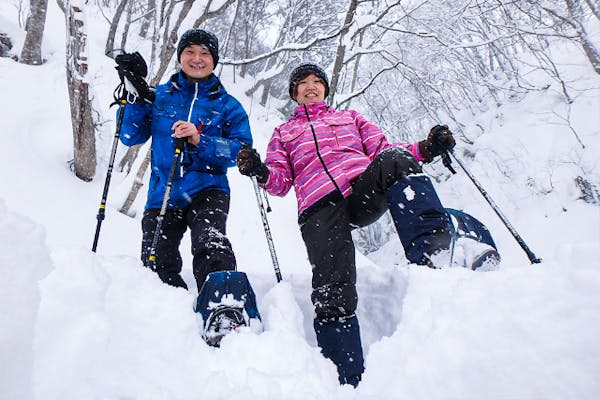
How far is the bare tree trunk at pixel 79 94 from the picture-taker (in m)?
3.72

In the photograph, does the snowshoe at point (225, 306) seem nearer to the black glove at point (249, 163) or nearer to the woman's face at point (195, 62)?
the black glove at point (249, 163)

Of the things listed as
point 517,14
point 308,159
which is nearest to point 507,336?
point 308,159

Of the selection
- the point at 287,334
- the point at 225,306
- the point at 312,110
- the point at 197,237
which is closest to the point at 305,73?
the point at 312,110

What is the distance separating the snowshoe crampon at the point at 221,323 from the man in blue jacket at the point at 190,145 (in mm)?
383

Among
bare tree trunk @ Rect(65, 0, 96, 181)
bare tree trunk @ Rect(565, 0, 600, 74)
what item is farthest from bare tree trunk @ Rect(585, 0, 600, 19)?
bare tree trunk @ Rect(65, 0, 96, 181)

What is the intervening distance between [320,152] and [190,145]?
825mm

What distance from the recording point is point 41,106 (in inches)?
229

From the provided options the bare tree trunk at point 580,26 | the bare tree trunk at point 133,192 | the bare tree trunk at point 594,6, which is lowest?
the bare tree trunk at point 133,192

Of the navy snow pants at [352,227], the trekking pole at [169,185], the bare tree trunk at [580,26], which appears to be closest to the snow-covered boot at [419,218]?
the navy snow pants at [352,227]

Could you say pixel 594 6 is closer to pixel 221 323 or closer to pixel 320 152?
pixel 320 152

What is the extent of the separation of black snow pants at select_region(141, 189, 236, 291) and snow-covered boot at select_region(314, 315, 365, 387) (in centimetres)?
58

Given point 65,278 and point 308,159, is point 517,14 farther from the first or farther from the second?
point 65,278

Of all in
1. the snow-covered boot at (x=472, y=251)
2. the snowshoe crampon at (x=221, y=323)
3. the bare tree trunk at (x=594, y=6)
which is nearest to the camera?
the snowshoe crampon at (x=221, y=323)

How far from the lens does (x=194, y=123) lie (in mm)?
2352
